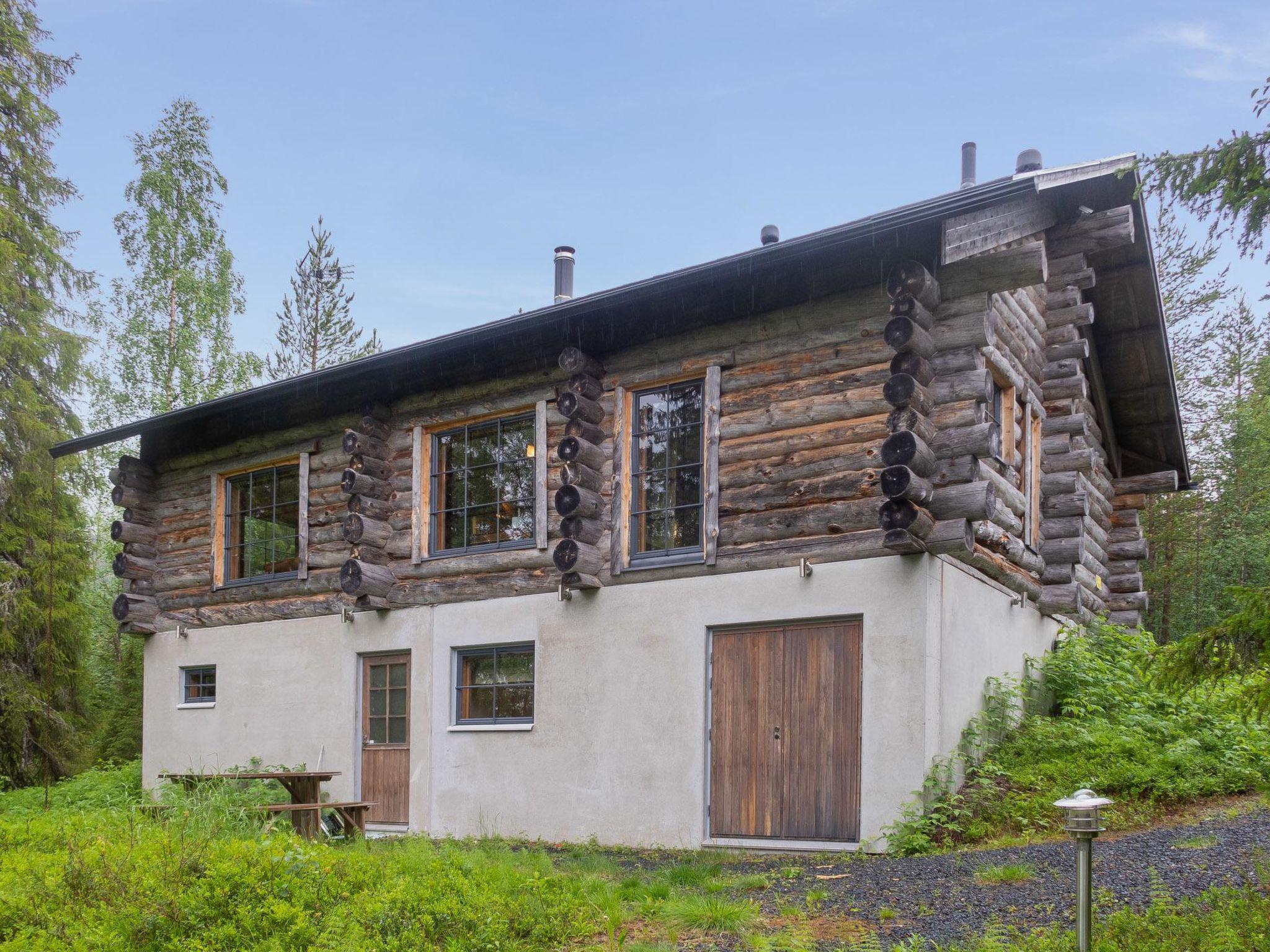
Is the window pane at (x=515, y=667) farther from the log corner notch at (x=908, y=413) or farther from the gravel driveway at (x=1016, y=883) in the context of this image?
the log corner notch at (x=908, y=413)

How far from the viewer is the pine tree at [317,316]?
2830cm

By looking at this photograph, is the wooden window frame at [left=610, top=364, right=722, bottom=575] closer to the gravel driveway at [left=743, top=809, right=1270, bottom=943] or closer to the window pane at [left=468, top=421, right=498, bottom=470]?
the window pane at [left=468, top=421, right=498, bottom=470]

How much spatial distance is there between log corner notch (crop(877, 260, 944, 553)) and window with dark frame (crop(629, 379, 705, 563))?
2.12 metres

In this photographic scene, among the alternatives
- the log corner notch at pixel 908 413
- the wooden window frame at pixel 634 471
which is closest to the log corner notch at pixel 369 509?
the wooden window frame at pixel 634 471

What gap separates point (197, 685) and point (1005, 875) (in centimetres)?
1183

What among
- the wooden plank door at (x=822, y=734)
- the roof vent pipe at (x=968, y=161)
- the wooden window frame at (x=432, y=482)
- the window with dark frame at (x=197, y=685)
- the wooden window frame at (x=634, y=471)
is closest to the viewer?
the wooden plank door at (x=822, y=734)

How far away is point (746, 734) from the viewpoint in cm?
1026

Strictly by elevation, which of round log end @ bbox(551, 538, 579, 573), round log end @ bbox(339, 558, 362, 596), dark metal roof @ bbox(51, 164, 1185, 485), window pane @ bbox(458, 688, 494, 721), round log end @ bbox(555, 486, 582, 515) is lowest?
window pane @ bbox(458, 688, 494, 721)

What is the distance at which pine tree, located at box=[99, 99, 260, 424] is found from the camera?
26.5 metres

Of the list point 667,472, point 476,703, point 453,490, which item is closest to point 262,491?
point 453,490

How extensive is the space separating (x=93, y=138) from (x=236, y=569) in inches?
541

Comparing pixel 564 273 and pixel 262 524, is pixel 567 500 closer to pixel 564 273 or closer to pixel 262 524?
pixel 564 273

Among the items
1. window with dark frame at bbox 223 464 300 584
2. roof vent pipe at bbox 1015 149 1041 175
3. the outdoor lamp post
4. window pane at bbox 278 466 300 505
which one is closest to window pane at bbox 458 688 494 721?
window with dark frame at bbox 223 464 300 584

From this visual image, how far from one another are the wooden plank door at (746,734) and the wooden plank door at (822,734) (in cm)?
13
